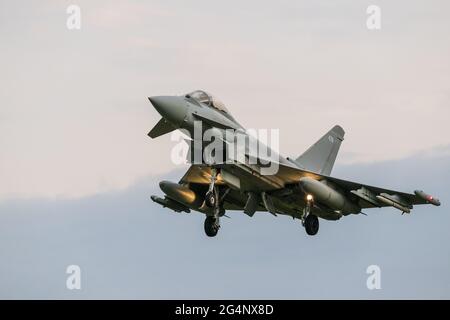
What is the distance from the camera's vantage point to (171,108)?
39.7 m

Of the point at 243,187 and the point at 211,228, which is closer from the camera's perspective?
the point at 243,187

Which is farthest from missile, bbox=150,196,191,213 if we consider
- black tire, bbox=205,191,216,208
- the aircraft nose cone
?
the aircraft nose cone

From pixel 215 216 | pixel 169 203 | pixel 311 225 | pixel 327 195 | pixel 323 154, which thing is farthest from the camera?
pixel 323 154

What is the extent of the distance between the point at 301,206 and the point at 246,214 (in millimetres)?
2027

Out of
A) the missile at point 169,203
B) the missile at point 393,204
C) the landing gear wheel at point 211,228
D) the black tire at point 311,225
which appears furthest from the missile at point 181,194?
the missile at point 393,204

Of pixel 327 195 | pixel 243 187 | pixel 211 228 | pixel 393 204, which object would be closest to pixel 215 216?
pixel 211 228

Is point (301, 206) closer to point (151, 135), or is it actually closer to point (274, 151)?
point (274, 151)

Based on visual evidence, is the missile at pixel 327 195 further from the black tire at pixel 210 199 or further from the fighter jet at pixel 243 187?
the black tire at pixel 210 199

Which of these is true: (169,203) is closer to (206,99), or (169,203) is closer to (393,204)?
(206,99)

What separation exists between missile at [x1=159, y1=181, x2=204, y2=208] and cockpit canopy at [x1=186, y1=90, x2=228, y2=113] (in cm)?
358

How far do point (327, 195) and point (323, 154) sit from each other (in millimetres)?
5362

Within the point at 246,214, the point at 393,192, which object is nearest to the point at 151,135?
the point at 246,214

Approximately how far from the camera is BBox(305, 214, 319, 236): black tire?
42625mm

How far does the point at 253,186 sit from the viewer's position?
4203cm
